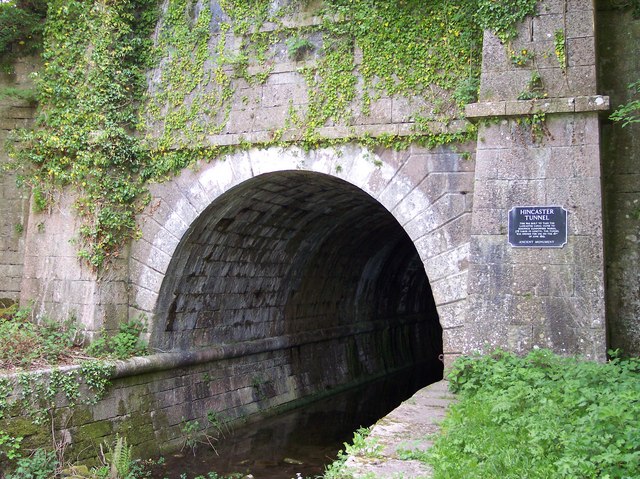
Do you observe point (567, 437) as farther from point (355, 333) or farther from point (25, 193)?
point (355, 333)

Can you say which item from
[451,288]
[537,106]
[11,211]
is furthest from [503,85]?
[11,211]

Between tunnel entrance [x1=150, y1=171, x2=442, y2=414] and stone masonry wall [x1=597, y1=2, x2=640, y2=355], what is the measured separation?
340cm

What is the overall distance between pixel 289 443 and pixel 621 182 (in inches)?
222

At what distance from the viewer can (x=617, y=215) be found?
21.6ft

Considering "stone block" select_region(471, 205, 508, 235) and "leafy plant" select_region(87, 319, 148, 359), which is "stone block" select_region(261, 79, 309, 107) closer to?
"stone block" select_region(471, 205, 508, 235)

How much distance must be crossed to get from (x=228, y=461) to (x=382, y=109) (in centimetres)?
483

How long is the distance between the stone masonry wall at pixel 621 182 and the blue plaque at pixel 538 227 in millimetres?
721

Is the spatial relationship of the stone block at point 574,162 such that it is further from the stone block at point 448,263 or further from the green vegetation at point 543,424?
the green vegetation at point 543,424

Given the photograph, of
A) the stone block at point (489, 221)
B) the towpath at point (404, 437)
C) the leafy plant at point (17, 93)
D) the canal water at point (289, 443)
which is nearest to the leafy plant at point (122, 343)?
the canal water at point (289, 443)

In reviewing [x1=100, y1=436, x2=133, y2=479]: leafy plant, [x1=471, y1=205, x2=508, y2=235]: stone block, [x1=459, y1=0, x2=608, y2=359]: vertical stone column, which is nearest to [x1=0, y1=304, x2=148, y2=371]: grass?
[x1=100, y1=436, x2=133, y2=479]: leafy plant

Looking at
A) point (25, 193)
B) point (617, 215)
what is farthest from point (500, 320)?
point (25, 193)

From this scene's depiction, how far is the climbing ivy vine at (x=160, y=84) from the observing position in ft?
26.1

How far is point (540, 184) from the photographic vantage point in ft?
20.8

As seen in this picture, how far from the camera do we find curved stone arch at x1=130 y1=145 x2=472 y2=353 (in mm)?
7156
